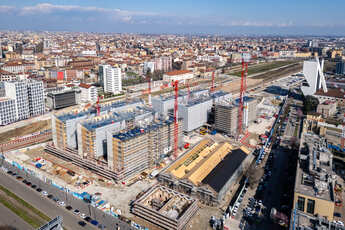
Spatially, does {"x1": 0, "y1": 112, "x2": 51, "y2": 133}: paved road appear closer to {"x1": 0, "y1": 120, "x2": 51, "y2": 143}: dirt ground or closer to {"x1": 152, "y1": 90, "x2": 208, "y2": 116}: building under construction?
{"x1": 0, "y1": 120, "x2": 51, "y2": 143}: dirt ground

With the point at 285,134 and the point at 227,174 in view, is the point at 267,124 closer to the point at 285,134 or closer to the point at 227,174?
the point at 285,134

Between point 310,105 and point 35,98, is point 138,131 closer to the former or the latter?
point 35,98

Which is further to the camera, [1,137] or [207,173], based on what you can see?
[1,137]

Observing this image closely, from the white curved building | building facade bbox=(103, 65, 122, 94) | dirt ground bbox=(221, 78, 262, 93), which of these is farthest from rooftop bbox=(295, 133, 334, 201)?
building facade bbox=(103, 65, 122, 94)

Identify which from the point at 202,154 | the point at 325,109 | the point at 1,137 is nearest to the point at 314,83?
the point at 325,109

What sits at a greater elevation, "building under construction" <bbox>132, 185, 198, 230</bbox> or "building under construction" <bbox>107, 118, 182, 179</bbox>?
"building under construction" <bbox>107, 118, 182, 179</bbox>

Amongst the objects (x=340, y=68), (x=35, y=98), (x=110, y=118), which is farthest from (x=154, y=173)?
(x=340, y=68)

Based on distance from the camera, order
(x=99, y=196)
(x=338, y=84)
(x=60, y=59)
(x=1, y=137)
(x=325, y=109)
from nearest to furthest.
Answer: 1. (x=99, y=196)
2. (x=1, y=137)
3. (x=325, y=109)
4. (x=338, y=84)
5. (x=60, y=59)
